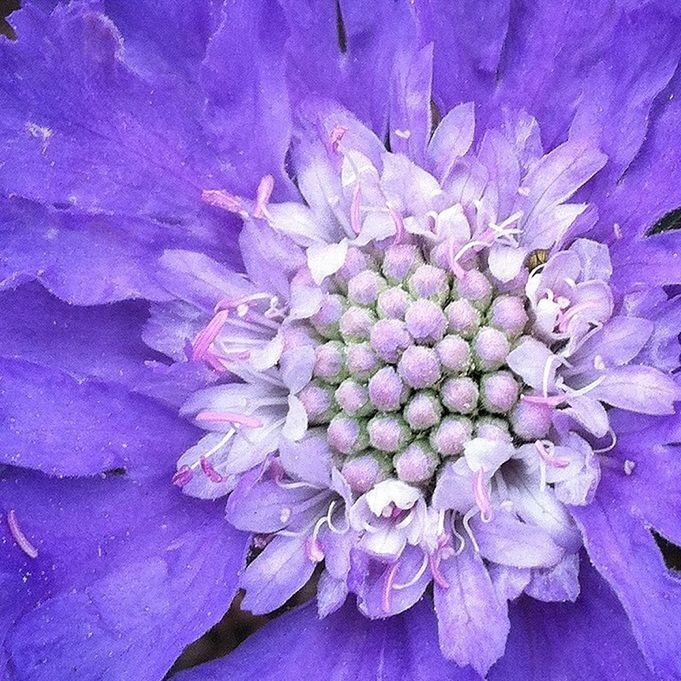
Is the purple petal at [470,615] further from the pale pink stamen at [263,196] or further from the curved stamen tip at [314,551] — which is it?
the pale pink stamen at [263,196]

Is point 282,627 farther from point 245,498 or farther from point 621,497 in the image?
point 621,497

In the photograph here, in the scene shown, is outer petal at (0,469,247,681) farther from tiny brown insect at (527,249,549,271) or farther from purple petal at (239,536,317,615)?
tiny brown insect at (527,249,549,271)

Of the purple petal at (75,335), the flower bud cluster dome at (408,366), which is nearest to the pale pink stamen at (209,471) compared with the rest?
the flower bud cluster dome at (408,366)

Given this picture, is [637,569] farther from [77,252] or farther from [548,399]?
[77,252]

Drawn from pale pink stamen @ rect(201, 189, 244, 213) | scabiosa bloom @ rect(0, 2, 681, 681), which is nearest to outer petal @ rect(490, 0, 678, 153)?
scabiosa bloom @ rect(0, 2, 681, 681)

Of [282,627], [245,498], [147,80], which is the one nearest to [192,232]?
[147,80]
